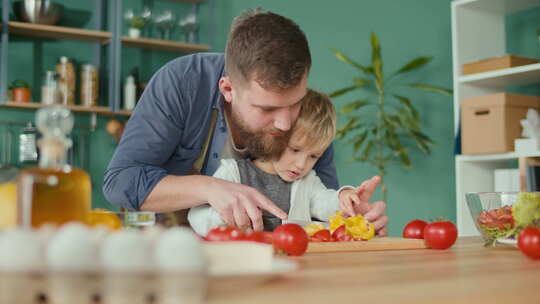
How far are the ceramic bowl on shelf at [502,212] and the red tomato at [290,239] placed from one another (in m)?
0.51

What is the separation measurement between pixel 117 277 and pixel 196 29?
3.54 meters

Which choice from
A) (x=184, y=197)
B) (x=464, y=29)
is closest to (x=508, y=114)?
(x=464, y=29)

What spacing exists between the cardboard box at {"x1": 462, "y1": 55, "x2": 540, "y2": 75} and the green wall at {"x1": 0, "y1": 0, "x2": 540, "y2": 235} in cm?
67

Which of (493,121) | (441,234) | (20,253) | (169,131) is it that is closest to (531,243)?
(441,234)

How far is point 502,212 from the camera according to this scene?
139 centimetres

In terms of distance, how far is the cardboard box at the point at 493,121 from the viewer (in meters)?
3.46

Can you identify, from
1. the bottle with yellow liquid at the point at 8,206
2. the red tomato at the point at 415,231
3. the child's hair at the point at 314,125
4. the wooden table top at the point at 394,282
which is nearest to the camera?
the wooden table top at the point at 394,282

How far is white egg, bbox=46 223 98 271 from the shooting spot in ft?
1.77

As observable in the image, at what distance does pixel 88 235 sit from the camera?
0.56 meters

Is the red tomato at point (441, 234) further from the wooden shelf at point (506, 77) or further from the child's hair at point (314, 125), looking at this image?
the wooden shelf at point (506, 77)

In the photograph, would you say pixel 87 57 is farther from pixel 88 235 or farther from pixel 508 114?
pixel 88 235

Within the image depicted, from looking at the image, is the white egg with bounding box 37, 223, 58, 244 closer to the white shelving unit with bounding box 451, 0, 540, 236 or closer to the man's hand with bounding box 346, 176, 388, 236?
the man's hand with bounding box 346, 176, 388, 236

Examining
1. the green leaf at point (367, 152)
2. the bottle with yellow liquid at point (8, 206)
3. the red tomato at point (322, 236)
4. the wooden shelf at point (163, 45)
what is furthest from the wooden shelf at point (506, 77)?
the bottle with yellow liquid at point (8, 206)

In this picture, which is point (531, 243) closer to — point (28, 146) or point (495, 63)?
point (495, 63)
